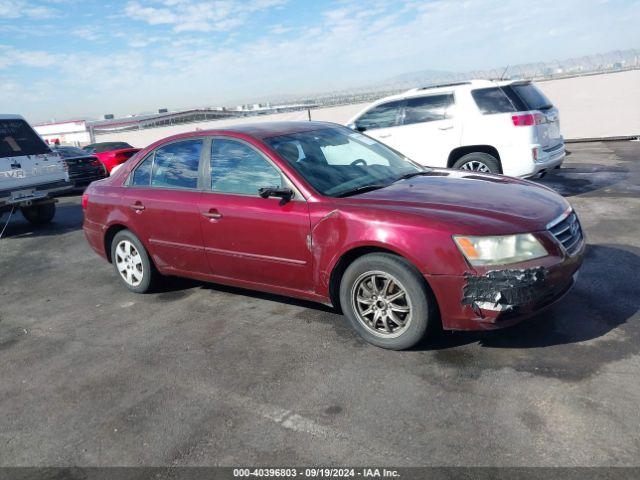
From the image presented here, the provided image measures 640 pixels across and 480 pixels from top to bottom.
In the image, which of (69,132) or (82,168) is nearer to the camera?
(82,168)

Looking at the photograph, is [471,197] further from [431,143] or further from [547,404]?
[431,143]

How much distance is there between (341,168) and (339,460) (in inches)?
96.7

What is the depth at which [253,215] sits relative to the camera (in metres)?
4.27

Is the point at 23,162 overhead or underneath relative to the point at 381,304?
overhead

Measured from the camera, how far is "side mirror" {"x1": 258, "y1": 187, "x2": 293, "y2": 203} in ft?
13.3

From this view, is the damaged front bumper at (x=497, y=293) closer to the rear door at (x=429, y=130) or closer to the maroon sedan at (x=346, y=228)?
the maroon sedan at (x=346, y=228)

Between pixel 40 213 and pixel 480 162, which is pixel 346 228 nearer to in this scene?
pixel 480 162

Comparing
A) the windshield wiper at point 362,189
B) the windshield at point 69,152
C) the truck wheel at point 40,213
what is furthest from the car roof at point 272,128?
the windshield at point 69,152

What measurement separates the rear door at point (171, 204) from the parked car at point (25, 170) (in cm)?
503

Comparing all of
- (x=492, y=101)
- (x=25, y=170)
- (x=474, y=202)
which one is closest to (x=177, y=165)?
A: (x=474, y=202)

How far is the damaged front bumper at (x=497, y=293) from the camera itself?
3.28 m

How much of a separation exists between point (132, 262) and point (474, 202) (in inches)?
141

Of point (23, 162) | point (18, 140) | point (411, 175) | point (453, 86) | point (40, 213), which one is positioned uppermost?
point (18, 140)

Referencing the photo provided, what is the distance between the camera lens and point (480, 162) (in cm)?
827
